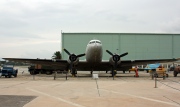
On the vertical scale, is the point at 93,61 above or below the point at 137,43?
below

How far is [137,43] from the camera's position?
75.6 m

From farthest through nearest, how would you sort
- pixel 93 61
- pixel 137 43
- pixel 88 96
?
pixel 137 43, pixel 93 61, pixel 88 96

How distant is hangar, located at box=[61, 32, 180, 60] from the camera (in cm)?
7388

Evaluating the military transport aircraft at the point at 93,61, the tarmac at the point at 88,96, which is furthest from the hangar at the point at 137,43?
the tarmac at the point at 88,96

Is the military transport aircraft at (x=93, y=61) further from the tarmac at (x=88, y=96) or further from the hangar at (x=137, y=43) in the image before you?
the hangar at (x=137, y=43)

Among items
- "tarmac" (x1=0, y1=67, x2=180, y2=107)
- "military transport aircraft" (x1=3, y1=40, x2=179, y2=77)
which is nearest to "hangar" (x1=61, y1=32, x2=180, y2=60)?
"military transport aircraft" (x1=3, y1=40, x2=179, y2=77)

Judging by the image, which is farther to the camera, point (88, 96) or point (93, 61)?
point (93, 61)

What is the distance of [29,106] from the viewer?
8.59 m

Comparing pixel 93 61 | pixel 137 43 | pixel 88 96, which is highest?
pixel 137 43

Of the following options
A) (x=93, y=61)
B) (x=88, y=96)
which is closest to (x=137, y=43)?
(x=93, y=61)

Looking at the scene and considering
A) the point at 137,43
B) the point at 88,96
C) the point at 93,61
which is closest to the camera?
the point at 88,96

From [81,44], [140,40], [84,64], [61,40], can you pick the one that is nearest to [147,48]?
[140,40]

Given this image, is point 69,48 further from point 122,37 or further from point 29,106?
point 29,106

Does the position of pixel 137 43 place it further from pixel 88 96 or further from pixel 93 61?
pixel 88 96
